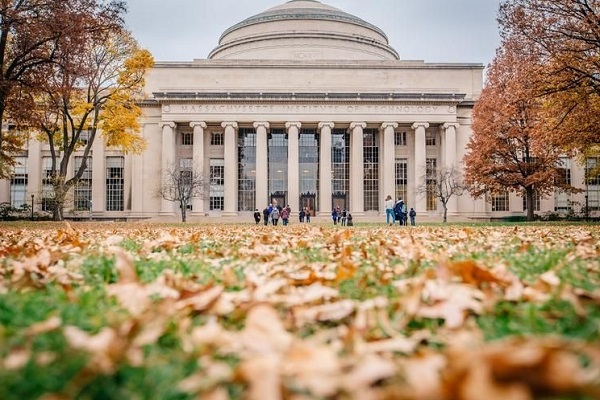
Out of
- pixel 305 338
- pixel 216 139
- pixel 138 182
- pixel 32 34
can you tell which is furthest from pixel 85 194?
pixel 305 338

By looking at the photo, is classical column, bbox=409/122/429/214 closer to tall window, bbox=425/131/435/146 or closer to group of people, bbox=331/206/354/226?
tall window, bbox=425/131/435/146

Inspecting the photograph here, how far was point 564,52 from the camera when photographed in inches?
894

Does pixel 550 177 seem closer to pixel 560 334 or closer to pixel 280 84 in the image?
pixel 280 84

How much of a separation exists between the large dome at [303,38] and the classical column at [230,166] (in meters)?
14.1

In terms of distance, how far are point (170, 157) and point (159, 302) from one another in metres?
55.2

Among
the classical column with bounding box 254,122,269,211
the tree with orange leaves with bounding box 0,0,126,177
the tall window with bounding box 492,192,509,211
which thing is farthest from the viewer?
the tall window with bounding box 492,192,509,211

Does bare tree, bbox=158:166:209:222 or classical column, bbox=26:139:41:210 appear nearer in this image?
bare tree, bbox=158:166:209:222

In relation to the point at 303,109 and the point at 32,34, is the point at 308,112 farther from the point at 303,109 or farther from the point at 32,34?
the point at 32,34

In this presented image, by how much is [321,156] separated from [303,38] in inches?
742

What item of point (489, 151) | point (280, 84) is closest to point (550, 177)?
point (489, 151)

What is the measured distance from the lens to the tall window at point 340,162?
196 ft

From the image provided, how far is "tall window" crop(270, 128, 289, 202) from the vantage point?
59562mm

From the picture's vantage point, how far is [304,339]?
2.25 meters

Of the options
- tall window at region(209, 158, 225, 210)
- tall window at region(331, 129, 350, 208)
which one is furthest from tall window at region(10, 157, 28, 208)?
tall window at region(331, 129, 350, 208)
